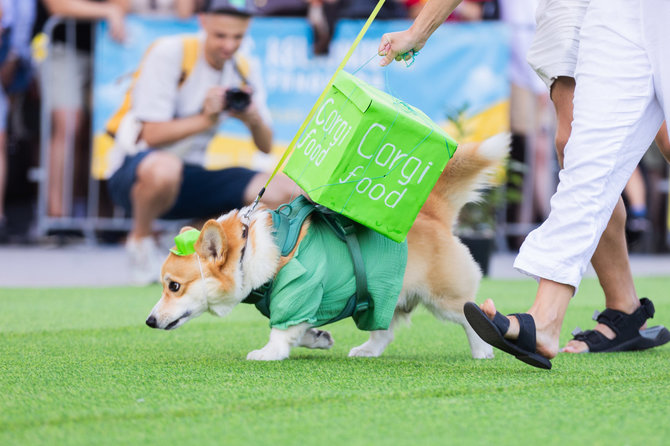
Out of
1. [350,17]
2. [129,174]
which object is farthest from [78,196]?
[350,17]

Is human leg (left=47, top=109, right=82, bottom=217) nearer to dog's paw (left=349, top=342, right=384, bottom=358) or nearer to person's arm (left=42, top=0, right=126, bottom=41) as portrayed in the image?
person's arm (left=42, top=0, right=126, bottom=41)

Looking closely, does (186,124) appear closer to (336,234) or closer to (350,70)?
(350,70)

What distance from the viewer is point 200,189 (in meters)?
7.68

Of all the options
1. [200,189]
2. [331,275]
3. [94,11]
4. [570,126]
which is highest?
[94,11]

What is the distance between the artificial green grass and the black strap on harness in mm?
180

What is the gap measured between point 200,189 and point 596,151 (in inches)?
218

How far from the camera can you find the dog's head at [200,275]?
9.34 ft

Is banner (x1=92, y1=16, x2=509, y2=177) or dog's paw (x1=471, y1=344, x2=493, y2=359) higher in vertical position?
banner (x1=92, y1=16, x2=509, y2=177)

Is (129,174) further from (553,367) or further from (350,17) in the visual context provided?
(553,367)

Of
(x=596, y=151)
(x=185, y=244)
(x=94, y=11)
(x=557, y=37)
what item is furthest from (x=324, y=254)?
(x=94, y=11)

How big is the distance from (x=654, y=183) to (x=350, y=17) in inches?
148

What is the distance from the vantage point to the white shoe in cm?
633

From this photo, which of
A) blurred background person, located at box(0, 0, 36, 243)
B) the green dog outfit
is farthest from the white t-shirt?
the green dog outfit

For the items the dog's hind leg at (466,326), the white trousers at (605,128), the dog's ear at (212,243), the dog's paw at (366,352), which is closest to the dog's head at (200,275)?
the dog's ear at (212,243)
